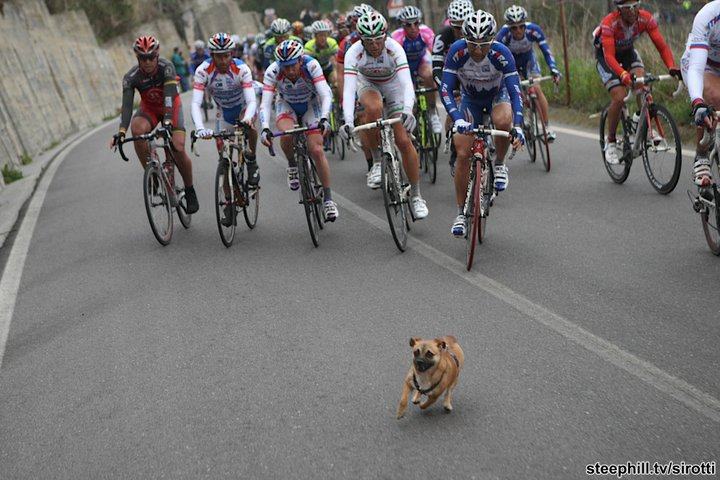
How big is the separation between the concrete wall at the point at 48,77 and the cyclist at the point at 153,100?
655cm

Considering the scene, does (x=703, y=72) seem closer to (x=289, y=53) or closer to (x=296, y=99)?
(x=289, y=53)

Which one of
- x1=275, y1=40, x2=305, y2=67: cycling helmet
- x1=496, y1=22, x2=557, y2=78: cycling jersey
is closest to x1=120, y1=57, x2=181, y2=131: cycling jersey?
x1=275, y1=40, x2=305, y2=67: cycling helmet

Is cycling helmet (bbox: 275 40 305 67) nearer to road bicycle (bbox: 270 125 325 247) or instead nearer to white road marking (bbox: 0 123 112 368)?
road bicycle (bbox: 270 125 325 247)

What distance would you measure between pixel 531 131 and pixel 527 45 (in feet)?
3.65

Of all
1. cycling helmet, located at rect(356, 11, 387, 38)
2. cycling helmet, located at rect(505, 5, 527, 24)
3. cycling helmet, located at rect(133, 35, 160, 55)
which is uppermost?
cycling helmet, located at rect(133, 35, 160, 55)

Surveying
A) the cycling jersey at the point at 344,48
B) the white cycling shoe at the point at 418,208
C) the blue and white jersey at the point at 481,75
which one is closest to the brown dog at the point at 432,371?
the blue and white jersey at the point at 481,75

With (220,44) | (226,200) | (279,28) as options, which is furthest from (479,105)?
(279,28)

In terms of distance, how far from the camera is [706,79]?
734 centimetres

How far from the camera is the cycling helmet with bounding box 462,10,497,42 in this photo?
25.0 ft

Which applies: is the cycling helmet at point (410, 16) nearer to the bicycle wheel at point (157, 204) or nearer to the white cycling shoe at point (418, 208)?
the white cycling shoe at point (418, 208)

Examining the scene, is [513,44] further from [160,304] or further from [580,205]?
[160,304]

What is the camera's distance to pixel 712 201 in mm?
7062

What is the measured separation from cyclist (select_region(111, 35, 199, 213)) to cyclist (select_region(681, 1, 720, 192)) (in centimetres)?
515

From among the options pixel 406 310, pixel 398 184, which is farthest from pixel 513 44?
pixel 406 310
